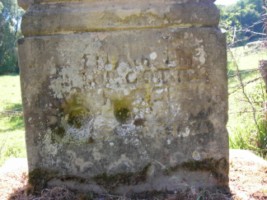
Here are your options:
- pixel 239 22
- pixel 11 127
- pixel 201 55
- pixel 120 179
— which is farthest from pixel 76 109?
pixel 11 127

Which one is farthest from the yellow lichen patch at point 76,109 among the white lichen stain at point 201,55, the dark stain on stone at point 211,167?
the white lichen stain at point 201,55

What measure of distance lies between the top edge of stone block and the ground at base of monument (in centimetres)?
109

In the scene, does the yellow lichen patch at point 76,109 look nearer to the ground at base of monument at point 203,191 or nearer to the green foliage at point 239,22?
the ground at base of monument at point 203,191

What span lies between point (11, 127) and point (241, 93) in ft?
17.5

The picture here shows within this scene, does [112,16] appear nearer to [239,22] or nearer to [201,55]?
[201,55]

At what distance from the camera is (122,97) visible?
2.78m

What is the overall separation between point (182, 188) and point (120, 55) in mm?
996

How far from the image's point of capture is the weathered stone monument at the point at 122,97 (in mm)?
2742

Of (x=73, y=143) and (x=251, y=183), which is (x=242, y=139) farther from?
(x=73, y=143)

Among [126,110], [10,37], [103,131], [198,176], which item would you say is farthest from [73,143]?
[10,37]

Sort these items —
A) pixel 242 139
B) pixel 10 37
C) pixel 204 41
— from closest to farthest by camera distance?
pixel 204 41, pixel 242 139, pixel 10 37

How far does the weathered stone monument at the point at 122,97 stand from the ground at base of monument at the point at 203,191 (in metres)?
0.09

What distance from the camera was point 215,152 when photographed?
281 centimetres

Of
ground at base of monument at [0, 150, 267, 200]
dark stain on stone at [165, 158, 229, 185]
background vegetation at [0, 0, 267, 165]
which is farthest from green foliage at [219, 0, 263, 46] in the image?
dark stain on stone at [165, 158, 229, 185]
